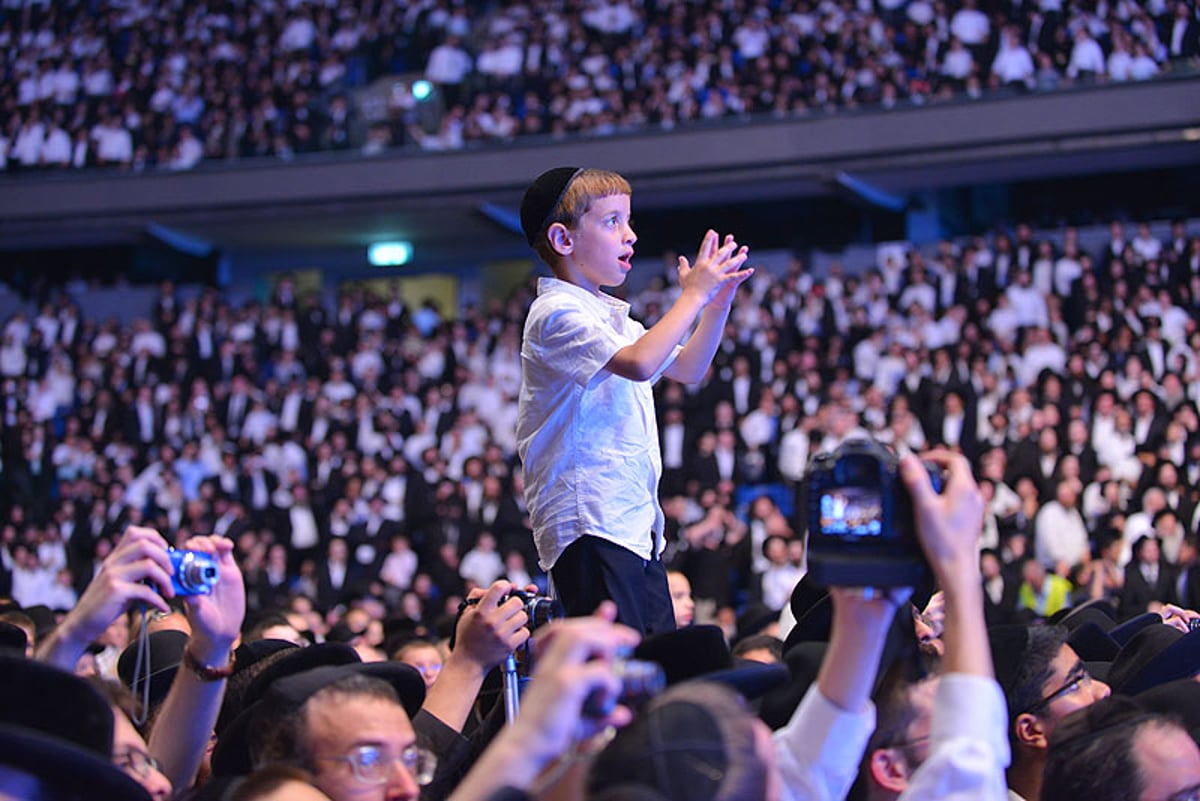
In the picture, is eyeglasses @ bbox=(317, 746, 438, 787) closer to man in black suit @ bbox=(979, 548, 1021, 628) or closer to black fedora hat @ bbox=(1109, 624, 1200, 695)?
black fedora hat @ bbox=(1109, 624, 1200, 695)

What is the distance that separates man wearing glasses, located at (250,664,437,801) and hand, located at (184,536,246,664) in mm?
135

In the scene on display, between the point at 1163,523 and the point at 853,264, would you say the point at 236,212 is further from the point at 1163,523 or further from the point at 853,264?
the point at 1163,523

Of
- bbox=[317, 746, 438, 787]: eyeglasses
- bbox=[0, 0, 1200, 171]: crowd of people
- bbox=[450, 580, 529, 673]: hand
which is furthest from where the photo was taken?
bbox=[0, 0, 1200, 171]: crowd of people

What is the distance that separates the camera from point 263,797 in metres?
2.47

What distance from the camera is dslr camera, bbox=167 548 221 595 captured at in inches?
101

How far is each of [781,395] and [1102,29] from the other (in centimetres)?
629

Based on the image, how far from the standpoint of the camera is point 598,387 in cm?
366

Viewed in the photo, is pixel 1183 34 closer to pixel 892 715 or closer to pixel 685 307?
pixel 685 307

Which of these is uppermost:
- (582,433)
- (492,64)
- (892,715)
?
(492,64)

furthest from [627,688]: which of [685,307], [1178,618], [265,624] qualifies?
[265,624]

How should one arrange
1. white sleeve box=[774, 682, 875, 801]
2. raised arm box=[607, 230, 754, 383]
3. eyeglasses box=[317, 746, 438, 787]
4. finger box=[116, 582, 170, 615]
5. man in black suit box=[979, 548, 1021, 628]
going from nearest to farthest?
white sleeve box=[774, 682, 875, 801]
finger box=[116, 582, 170, 615]
eyeglasses box=[317, 746, 438, 787]
raised arm box=[607, 230, 754, 383]
man in black suit box=[979, 548, 1021, 628]

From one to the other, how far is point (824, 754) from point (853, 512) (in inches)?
15.7

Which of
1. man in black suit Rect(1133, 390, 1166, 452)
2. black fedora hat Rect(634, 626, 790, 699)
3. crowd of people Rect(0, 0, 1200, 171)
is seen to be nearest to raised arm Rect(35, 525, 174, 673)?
black fedora hat Rect(634, 626, 790, 699)

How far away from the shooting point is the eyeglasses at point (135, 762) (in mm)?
2635
